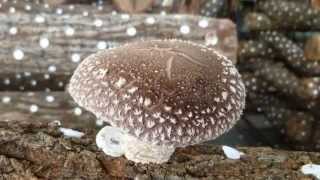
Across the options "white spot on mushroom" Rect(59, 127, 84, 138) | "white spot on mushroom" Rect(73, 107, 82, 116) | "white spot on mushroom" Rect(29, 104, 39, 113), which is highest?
"white spot on mushroom" Rect(59, 127, 84, 138)

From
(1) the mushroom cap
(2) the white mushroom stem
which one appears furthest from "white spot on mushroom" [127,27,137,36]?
(1) the mushroom cap

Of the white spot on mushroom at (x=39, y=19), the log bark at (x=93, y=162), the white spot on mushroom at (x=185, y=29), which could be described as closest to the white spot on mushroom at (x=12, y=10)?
the white spot on mushroom at (x=39, y=19)

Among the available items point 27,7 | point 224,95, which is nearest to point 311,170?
point 224,95

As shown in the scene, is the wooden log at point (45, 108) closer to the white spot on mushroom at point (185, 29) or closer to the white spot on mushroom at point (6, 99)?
the white spot on mushroom at point (6, 99)

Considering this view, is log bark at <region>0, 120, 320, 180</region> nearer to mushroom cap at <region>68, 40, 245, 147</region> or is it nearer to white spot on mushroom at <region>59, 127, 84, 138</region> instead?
white spot on mushroom at <region>59, 127, 84, 138</region>

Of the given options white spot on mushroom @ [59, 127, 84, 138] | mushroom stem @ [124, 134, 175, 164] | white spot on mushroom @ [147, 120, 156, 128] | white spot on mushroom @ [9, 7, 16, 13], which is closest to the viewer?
white spot on mushroom @ [147, 120, 156, 128]

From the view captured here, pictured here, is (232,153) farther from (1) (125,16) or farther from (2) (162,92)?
(1) (125,16)
